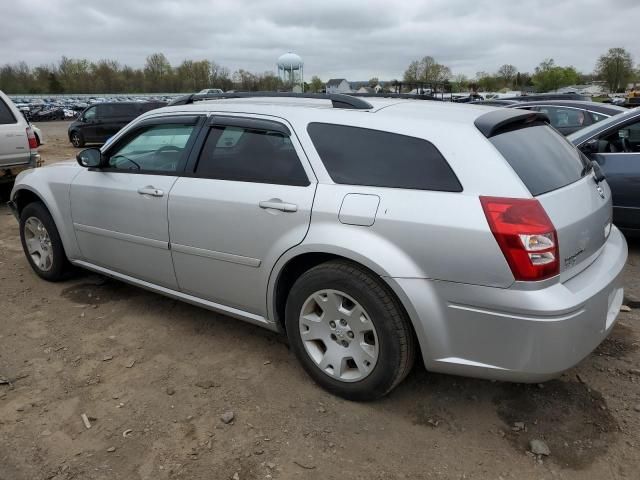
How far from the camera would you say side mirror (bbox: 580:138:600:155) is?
5409 mm

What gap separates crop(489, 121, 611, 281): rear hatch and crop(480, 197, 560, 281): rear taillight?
0.22 ft

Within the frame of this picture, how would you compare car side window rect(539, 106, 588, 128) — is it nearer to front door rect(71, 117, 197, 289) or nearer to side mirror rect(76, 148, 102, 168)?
front door rect(71, 117, 197, 289)

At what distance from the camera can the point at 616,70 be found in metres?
82.5

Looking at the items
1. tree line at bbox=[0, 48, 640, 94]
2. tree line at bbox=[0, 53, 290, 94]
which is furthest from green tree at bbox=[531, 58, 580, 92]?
tree line at bbox=[0, 53, 290, 94]

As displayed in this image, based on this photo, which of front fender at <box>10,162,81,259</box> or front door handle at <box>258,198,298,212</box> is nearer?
front door handle at <box>258,198,298,212</box>

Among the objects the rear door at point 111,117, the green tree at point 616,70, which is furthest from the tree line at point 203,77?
the rear door at point 111,117

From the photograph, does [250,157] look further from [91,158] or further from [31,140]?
[31,140]

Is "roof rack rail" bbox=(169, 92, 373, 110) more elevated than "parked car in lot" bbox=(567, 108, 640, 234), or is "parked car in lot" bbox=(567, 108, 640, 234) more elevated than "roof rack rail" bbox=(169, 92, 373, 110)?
"roof rack rail" bbox=(169, 92, 373, 110)

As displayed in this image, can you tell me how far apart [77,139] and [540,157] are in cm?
2051

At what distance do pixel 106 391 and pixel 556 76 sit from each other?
341ft

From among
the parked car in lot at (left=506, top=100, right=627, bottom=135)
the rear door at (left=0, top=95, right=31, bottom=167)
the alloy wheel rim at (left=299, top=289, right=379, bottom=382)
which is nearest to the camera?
the alloy wheel rim at (left=299, top=289, right=379, bottom=382)

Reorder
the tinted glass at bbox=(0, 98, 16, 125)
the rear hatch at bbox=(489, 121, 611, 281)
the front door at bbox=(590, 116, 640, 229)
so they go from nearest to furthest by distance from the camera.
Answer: the rear hatch at bbox=(489, 121, 611, 281) → the front door at bbox=(590, 116, 640, 229) → the tinted glass at bbox=(0, 98, 16, 125)

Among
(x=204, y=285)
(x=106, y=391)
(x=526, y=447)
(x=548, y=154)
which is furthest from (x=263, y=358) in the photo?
(x=548, y=154)

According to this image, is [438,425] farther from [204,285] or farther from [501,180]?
[204,285]
